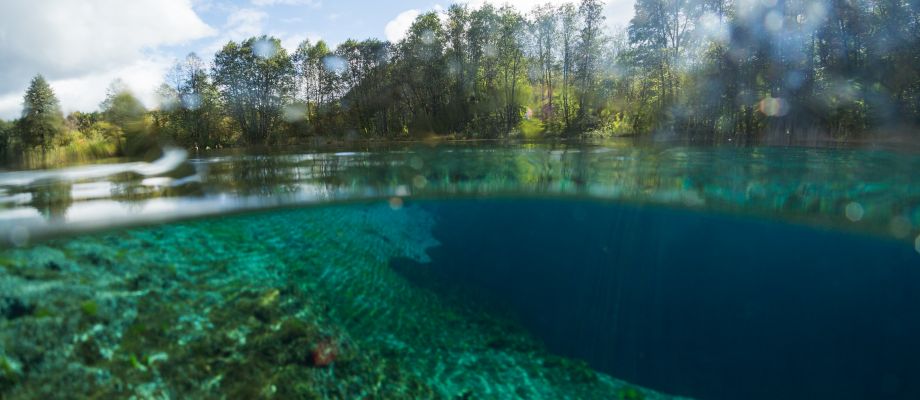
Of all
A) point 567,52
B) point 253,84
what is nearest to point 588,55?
point 567,52

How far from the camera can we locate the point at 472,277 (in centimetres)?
1605

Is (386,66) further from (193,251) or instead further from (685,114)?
(193,251)

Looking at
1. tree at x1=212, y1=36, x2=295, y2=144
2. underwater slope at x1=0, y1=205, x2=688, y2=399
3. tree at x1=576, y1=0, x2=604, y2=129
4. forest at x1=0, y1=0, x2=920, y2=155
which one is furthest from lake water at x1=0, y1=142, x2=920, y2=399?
tree at x1=212, y1=36, x2=295, y2=144

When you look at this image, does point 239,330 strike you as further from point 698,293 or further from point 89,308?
point 698,293

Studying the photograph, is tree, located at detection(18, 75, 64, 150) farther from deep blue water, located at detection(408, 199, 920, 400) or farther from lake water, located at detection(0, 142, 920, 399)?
deep blue water, located at detection(408, 199, 920, 400)

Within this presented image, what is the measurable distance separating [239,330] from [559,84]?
134ft

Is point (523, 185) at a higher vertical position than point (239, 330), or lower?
higher

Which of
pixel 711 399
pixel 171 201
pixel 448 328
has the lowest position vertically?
pixel 711 399

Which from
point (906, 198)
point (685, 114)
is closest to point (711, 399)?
point (906, 198)

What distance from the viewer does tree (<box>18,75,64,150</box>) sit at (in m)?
21.0

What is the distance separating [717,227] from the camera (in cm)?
1680

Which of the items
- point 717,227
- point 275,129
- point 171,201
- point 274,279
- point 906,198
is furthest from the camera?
point 275,129

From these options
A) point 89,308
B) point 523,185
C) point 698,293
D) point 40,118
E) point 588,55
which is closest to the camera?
point 89,308

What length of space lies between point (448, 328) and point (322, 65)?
48203 millimetres
